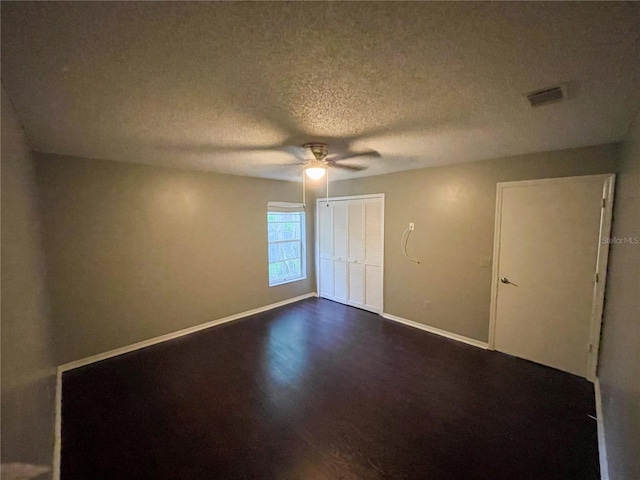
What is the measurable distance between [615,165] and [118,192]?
5211mm

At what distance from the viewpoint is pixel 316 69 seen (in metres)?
1.19

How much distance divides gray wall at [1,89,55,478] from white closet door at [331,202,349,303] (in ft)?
12.9

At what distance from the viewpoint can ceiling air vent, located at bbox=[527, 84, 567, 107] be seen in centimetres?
139

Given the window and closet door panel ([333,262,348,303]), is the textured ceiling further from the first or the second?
closet door panel ([333,262,348,303])

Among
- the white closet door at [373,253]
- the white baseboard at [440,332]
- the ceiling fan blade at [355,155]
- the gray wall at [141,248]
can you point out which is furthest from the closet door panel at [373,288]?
the ceiling fan blade at [355,155]

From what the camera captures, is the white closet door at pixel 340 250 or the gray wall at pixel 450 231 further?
the white closet door at pixel 340 250

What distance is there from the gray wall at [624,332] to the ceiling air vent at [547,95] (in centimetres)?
71

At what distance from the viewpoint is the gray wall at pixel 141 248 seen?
2.79 meters

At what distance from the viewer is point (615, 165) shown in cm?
242

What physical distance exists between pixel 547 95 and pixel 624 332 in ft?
5.09

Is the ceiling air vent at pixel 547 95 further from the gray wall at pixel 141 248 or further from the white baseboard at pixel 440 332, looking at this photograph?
the gray wall at pixel 141 248

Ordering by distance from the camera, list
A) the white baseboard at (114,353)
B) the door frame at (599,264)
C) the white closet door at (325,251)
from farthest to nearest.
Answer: the white closet door at (325,251) → the door frame at (599,264) → the white baseboard at (114,353)

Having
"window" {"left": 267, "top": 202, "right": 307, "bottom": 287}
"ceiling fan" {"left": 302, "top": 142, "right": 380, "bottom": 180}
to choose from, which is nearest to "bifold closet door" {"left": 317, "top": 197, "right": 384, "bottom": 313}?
"window" {"left": 267, "top": 202, "right": 307, "bottom": 287}

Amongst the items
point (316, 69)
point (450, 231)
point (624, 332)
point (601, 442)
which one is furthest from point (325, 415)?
point (450, 231)
